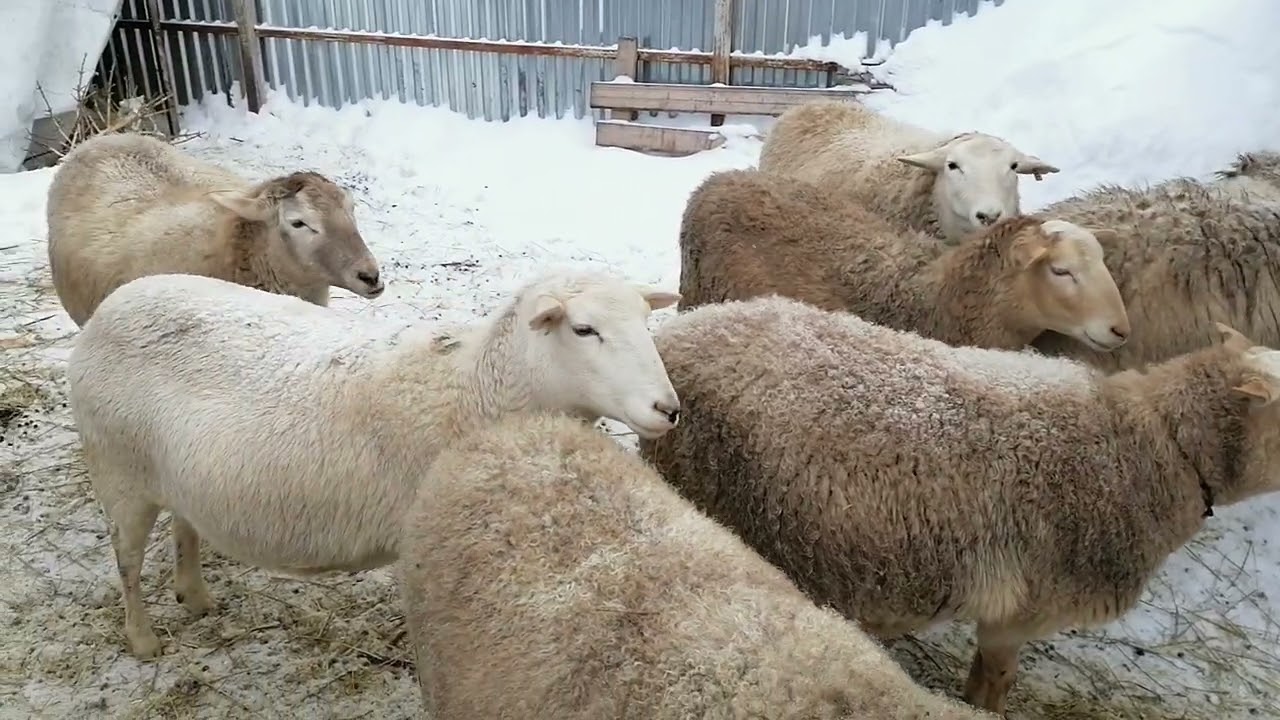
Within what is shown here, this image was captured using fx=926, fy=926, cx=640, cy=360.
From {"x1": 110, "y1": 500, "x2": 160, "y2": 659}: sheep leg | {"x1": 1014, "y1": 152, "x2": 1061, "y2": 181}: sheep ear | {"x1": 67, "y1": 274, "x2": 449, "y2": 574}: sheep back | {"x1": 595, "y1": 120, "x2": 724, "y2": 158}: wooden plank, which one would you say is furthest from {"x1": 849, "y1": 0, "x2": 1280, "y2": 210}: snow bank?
{"x1": 110, "y1": 500, "x2": 160, "y2": 659}: sheep leg

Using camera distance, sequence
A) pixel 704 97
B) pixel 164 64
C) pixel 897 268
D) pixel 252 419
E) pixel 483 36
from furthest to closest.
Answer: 1. pixel 164 64
2. pixel 483 36
3. pixel 704 97
4. pixel 897 268
5. pixel 252 419

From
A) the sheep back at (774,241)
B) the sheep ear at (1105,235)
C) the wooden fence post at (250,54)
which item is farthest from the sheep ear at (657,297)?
the wooden fence post at (250,54)

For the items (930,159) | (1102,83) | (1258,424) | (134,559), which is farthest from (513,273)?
(1258,424)

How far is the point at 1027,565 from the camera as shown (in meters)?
2.82

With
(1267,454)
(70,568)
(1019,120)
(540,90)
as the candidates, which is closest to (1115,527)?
(1267,454)

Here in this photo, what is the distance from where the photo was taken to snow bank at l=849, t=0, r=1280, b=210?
6.84 m

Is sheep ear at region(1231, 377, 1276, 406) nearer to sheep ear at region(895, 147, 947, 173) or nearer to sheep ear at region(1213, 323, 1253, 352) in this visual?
sheep ear at region(1213, 323, 1253, 352)

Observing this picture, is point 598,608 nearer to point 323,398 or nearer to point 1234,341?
point 323,398

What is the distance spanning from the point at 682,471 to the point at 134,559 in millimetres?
2120

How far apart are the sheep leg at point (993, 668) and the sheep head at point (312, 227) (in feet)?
10.4

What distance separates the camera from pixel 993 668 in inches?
125

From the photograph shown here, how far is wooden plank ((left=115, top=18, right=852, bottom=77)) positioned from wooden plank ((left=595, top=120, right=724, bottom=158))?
0.80 metres

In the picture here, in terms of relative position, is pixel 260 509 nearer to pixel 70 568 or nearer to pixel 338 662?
pixel 338 662

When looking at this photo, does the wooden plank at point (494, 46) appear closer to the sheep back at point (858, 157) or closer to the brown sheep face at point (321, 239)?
the sheep back at point (858, 157)
